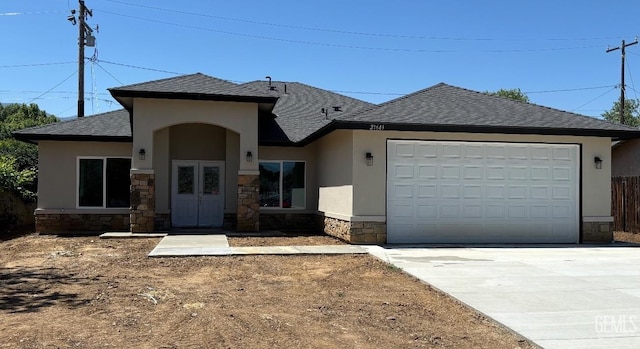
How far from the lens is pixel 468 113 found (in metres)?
13.6

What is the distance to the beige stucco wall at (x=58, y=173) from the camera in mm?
15930

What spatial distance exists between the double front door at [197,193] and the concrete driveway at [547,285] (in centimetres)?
692

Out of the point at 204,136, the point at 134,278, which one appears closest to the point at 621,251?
the point at 134,278

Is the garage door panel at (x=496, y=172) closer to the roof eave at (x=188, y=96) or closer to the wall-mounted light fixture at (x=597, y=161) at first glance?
the wall-mounted light fixture at (x=597, y=161)

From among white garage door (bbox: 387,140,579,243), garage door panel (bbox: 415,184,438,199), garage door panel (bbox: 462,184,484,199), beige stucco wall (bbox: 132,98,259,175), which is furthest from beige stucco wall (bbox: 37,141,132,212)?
garage door panel (bbox: 462,184,484,199)

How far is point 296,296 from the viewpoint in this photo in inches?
287

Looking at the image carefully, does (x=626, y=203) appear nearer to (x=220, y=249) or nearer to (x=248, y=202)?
(x=248, y=202)

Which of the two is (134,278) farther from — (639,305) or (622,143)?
(622,143)

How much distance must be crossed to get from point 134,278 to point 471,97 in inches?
433

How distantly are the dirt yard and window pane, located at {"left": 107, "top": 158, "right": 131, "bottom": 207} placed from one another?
19.1 feet

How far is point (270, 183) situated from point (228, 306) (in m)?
10.7

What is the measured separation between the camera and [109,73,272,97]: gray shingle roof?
47.2ft

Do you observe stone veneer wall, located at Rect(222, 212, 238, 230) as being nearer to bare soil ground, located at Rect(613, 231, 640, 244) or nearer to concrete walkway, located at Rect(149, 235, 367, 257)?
concrete walkway, located at Rect(149, 235, 367, 257)

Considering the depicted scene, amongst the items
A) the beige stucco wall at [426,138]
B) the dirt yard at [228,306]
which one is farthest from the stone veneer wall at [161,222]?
the beige stucco wall at [426,138]
